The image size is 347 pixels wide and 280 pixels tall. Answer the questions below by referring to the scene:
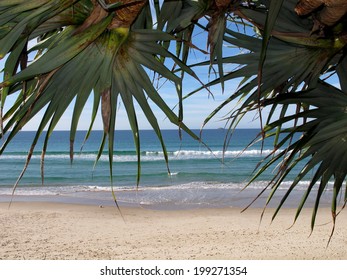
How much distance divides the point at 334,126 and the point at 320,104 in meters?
0.10

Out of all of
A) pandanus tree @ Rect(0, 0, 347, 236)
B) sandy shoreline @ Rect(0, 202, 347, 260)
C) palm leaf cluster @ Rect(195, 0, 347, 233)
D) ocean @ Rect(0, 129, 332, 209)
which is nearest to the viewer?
pandanus tree @ Rect(0, 0, 347, 236)

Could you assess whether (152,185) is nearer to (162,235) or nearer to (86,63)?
(162,235)

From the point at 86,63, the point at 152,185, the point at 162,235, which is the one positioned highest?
the point at 86,63

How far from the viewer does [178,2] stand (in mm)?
1530

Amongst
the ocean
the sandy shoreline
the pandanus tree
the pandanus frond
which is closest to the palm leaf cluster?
the pandanus tree

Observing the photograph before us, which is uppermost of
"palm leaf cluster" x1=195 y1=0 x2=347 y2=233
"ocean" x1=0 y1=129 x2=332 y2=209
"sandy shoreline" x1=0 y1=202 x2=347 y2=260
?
"palm leaf cluster" x1=195 y1=0 x2=347 y2=233

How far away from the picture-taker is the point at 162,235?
878 cm

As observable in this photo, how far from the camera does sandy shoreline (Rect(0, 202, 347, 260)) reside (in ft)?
23.4

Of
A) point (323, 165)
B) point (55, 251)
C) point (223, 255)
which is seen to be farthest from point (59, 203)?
point (323, 165)

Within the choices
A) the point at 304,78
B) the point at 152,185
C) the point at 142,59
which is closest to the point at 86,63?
the point at 142,59

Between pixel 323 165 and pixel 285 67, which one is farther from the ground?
pixel 285 67

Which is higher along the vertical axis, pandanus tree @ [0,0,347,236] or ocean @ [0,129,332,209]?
pandanus tree @ [0,0,347,236]

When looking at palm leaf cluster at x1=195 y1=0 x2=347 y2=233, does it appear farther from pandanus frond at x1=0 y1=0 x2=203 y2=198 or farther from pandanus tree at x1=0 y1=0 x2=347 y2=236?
pandanus frond at x1=0 y1=0 x2=203 y2=198

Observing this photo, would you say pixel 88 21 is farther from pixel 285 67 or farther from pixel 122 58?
pixel 285 67
